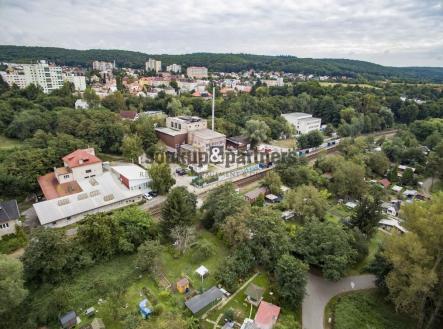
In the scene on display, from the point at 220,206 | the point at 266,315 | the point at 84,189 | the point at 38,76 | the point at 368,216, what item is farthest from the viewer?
the point at 38,76

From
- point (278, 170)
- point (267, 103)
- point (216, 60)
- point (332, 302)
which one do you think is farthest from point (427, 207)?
point (216, 60)

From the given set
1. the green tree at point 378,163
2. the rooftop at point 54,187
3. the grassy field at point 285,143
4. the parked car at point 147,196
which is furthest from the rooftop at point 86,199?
the green tree at point 378,163

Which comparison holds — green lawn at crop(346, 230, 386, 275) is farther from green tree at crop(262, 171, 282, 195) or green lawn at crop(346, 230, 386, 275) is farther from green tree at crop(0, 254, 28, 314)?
green tree at crop(0, 254, 28, 314)

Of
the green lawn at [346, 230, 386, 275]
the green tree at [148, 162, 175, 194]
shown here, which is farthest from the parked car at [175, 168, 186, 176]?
the green lawn at [346, 230, 386, 275]

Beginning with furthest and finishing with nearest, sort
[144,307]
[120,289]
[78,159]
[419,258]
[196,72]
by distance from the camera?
[196,72] → [78,159] → [120,289] → [144,307] → [419,258]

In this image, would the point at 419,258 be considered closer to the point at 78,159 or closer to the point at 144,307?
the point at 144,307

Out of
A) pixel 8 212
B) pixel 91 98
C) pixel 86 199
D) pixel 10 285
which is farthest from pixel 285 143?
pixel 10 285
